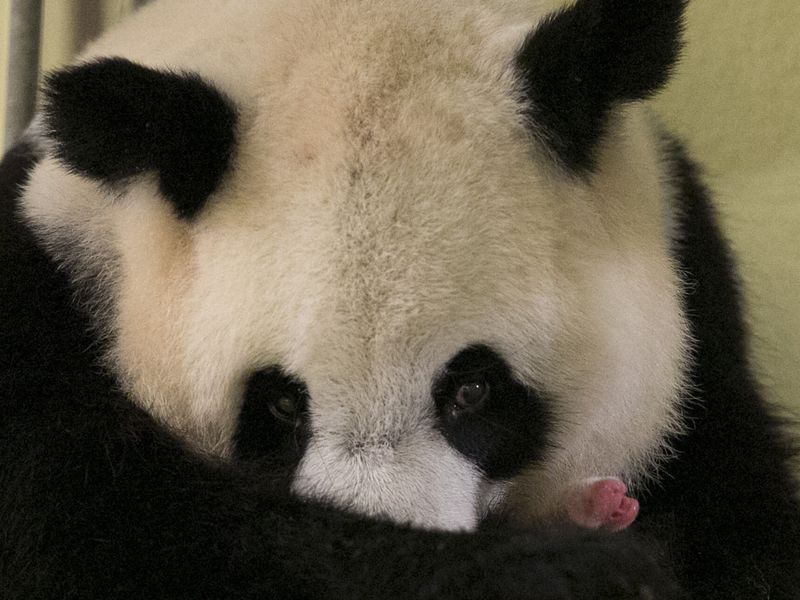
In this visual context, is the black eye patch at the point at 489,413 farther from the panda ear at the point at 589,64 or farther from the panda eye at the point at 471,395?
the panda ear at the point at 589,64

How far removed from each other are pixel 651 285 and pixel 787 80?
1.17 metres

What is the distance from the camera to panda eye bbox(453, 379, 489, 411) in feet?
3.90

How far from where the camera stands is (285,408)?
1.20m

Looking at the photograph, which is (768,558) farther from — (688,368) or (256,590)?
(256,590)

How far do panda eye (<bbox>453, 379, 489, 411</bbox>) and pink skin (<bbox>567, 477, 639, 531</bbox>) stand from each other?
0.96ft

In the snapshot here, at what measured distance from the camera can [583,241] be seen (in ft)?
4.15

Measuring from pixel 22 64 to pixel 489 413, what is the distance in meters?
1.56

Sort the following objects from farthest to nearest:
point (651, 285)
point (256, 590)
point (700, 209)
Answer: point (700, 209)
point (651, 285)
point (256, 590)

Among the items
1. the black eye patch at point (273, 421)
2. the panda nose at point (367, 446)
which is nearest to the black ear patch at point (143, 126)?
the black eye patch at point (273, 421)

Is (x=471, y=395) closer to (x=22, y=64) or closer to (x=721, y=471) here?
(x=721, y=471)

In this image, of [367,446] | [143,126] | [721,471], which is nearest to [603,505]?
[721,471]

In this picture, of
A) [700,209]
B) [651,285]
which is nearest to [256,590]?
[651,285]

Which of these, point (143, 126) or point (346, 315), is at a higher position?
point (143, 126)

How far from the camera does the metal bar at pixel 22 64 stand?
2195 mm
